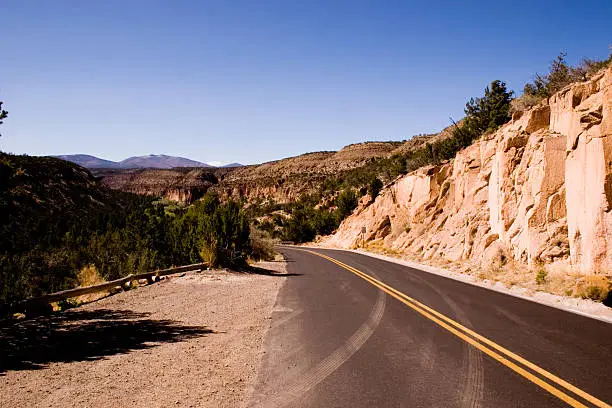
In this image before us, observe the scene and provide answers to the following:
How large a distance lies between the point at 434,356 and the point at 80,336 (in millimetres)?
6263

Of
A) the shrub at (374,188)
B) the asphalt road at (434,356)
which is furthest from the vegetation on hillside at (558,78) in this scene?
the shrub at (374,188)

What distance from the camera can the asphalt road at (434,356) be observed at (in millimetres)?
4645

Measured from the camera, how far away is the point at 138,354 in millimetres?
6555

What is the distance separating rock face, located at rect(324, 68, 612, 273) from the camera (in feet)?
41.5

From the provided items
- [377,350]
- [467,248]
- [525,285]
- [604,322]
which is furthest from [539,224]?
[377,350]

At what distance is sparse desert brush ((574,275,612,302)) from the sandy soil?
308 inches

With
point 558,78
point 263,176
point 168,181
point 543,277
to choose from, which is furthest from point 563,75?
point 168,181

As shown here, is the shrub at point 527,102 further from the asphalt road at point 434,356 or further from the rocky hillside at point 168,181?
the rocky hillside at point 168,181

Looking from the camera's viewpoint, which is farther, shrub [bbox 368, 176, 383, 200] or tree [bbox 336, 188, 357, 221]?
tree [bbox 336, 188, 357, 221]

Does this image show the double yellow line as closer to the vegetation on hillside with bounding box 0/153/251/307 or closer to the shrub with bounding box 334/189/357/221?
the vegetation on hillside with bounding box 0/153/251/307

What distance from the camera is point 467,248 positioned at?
23203mm

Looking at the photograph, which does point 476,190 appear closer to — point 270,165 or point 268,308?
point 268,308

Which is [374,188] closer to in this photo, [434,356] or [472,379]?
[434,356]

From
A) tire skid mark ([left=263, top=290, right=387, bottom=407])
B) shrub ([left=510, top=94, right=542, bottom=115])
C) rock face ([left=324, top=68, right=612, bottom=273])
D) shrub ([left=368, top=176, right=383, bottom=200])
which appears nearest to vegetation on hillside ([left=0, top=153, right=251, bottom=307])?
tire skid mark ([left=263, top=290, right=387, bottom=407])
